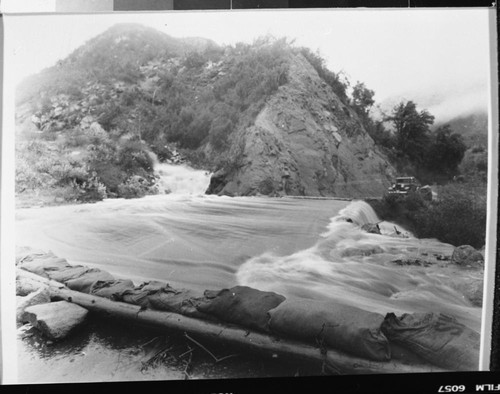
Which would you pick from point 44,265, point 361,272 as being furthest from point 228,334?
point 44,265

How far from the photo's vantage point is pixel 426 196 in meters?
2.81

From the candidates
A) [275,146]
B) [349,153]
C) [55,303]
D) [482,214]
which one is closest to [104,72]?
[275,146]

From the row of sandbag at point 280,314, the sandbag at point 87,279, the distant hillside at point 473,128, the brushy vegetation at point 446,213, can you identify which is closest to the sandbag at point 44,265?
the row of sandbag at point 280,314

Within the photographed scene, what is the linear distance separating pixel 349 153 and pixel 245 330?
125 centimetres

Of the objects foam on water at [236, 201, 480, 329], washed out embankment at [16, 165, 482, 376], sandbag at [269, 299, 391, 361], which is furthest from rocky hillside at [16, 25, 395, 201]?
sandbag at [269, 299, 391, 361]

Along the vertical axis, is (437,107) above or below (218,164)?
above

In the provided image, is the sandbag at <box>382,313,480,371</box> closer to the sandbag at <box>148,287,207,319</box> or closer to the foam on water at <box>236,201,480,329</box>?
the foam on water at <box>236,201,480,329</box>

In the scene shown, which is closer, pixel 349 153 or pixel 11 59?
pixel 11 59

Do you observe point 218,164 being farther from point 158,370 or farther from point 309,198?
point 158,370

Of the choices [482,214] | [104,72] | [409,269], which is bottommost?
[409,269]

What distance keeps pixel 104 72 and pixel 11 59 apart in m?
0.53

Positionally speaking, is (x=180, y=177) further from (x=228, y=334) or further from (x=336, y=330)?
(x=336, y=330)

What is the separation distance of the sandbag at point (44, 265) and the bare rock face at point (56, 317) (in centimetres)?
20

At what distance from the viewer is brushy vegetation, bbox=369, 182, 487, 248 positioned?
2.79 m
